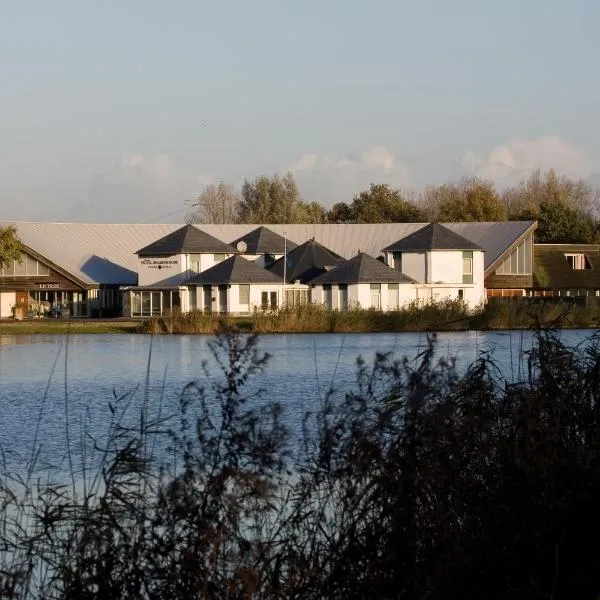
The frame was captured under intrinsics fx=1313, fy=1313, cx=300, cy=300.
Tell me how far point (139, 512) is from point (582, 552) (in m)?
2.65

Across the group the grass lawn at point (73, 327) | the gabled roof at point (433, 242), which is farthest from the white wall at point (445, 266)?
the grass lawn at point (73, 327)

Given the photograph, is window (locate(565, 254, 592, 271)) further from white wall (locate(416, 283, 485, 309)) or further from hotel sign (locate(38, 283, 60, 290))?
hotel sign (locate(38, 283, 60, 290))

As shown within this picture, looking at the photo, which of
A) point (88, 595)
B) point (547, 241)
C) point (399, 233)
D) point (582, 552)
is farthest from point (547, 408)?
point (547, 241)

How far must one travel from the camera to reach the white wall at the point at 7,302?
6700 cm

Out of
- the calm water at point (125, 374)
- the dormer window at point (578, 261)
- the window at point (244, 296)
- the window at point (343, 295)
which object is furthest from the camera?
the dormer window at point (578, 261)

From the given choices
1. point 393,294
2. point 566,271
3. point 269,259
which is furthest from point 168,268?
point 566,271

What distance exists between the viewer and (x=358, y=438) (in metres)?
7.58

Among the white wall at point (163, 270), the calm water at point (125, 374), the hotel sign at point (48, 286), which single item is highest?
the white wall at point (163, 270)

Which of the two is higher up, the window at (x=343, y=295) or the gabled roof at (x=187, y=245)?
the gabled roof at (x=187, y=245)

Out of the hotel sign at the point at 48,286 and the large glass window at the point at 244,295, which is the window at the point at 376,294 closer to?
the large glass window at the point at 244,295

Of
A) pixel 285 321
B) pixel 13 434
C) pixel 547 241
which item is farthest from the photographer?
pixel 547 241

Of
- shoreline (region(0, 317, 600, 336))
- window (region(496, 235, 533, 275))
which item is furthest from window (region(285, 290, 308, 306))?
window (region(496, 235, 533, 275))

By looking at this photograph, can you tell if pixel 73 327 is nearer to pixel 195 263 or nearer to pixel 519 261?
pixel 195 263

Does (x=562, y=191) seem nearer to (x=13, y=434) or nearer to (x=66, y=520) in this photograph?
(x=13, y=434)
